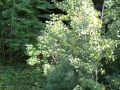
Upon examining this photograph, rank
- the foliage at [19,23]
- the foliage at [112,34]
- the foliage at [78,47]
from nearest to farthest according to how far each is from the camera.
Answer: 1. the foliage at [78,47]
2. the foliage at [112,34]
3. the foliage at [19,23]

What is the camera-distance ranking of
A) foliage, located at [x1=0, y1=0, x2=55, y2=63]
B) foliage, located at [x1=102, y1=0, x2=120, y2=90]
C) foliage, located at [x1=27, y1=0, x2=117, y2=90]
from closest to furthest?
1. foliage, located at [x1=27, y1=0, x2=117, y2=90]
2. foliage, located at [x1=102, y1=0, x2=120, y2=90]
3. foliage, located at [x1=0, y1=0, x2=55, y2=63]

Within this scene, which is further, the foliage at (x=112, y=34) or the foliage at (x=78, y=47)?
the foliage at (x=112, y=34)

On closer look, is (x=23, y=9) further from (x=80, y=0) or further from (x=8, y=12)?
(x=80, y=0)

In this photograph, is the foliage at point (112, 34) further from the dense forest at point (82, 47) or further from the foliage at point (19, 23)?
the foliage at point (19, 23)

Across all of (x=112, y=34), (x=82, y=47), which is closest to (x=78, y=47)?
(x=82, y=47)

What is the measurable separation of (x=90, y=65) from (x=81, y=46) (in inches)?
24.7

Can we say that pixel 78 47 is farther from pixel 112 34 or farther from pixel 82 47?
pixel 112 34

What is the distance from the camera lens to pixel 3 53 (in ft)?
43.4

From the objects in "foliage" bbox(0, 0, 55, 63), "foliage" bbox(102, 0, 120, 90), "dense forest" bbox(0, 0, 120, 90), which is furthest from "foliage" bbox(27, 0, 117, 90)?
"foliage" bbox(0, 0, 55, 63)

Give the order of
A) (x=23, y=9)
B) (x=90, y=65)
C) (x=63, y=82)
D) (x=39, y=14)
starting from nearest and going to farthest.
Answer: (x=90, y=65) < (x=63, y=82) < (x=23, y=9) < (x=39, y=14)

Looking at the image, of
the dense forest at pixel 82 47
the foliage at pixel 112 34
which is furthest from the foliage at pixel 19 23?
the foliage at pixel 112 34

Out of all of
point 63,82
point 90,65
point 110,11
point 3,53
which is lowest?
point 3,53

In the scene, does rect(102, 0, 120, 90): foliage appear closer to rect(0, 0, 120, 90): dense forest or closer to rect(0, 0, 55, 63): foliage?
rect(0, 0, 120, 90): dense forest

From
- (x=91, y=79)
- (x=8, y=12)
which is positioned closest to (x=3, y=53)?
(x=8, y=12)
